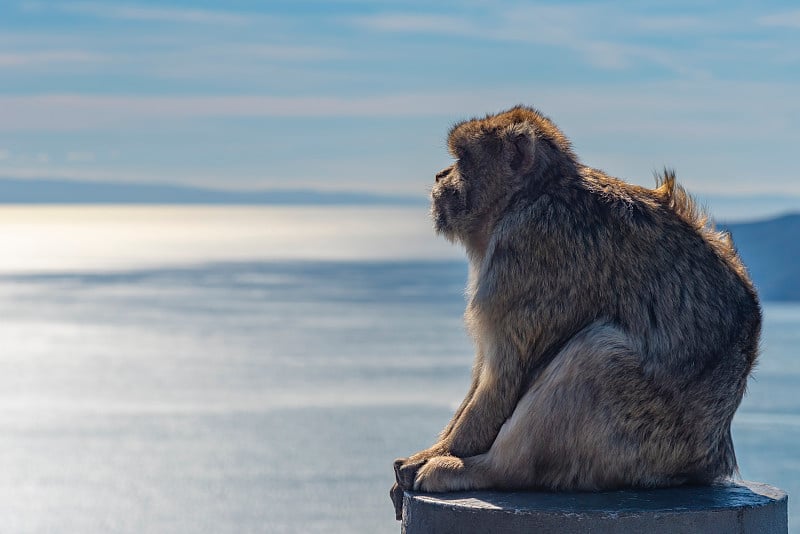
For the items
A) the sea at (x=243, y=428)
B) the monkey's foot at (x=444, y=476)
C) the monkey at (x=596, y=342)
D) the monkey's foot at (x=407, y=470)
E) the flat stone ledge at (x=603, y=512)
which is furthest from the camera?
the sea at (x=243, y=428)

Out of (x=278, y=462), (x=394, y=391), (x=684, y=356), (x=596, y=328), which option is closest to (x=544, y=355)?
(x=596, y=328)

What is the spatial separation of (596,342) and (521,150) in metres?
0.91

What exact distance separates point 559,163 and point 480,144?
A: 342mm

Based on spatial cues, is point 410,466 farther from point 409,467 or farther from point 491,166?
point 491,166

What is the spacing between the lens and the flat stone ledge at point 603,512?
384cm

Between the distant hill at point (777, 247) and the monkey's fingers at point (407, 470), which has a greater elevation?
the distant hill at point (777, 247)

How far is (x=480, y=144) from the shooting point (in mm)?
4695

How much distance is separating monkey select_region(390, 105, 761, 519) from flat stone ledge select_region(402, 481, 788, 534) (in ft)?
0.38

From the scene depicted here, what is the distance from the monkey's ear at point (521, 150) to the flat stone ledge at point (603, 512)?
1327 mm

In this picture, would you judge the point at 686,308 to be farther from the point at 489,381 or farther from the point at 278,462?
the point at 278,462

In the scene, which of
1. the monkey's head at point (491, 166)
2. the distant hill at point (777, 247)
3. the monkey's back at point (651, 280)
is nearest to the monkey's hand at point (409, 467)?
the monkey's back at point (651, 280)

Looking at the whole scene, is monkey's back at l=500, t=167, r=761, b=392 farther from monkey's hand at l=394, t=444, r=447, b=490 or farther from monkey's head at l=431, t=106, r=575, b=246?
monkey's hand at l=394, t=444, r=447, b=490

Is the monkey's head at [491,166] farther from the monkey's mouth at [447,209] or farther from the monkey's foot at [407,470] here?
the monkey's foot at [407,470]

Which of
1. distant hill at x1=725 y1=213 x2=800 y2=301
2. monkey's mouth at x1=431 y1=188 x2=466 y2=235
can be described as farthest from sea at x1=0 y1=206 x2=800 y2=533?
monkey's mouth at x1=431 y1=188 x2=466 y2=235
